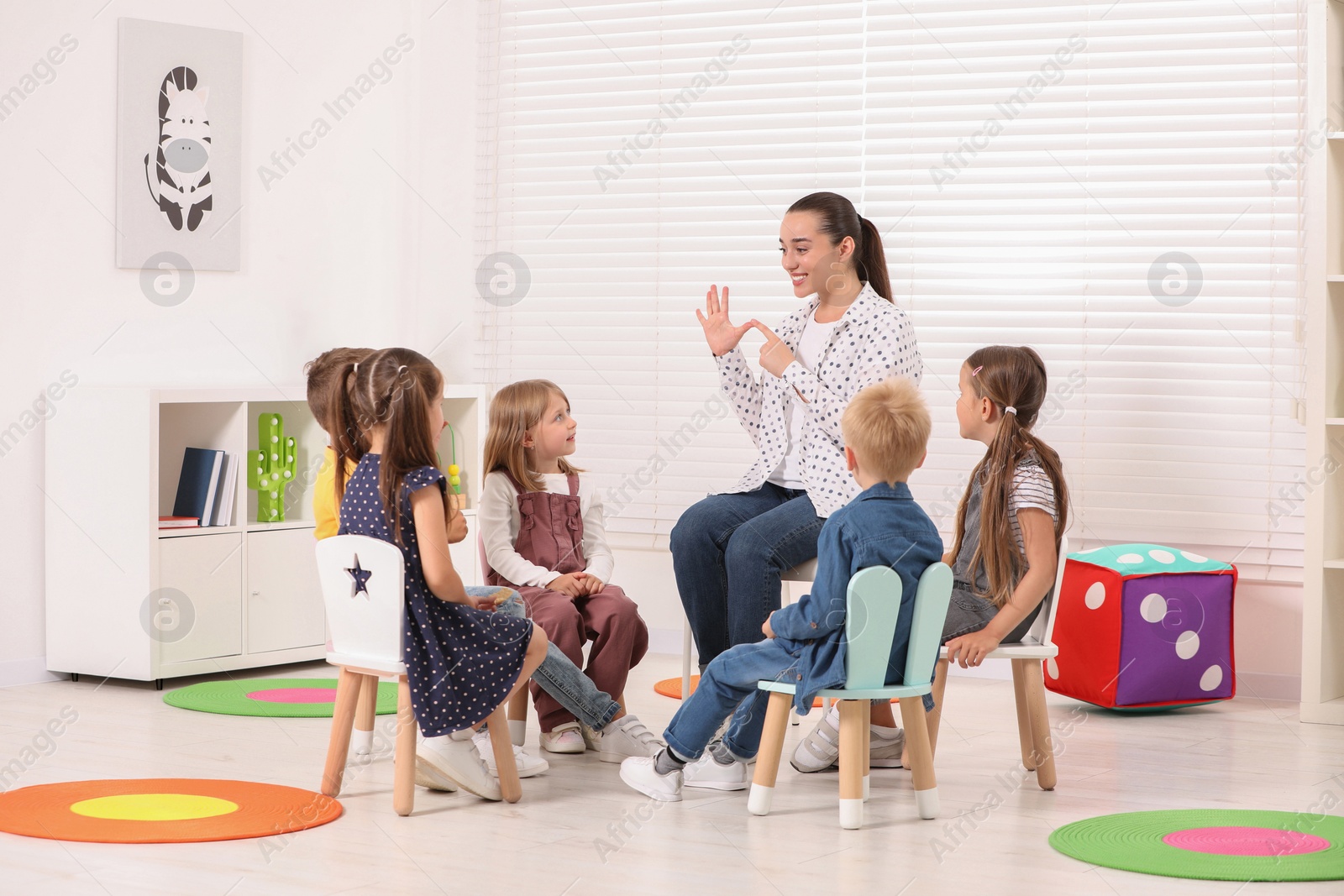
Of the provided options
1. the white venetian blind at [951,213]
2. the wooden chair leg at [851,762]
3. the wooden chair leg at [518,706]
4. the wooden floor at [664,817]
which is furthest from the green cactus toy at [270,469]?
the wooden chair leg at [851,762]

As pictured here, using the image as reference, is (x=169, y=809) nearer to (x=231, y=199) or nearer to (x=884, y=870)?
(x=884, y=870)

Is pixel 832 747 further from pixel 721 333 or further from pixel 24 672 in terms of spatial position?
pixel 24 672

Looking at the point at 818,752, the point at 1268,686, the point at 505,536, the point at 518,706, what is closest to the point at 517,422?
the point at 505,536

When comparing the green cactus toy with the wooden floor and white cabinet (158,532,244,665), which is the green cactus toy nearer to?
white cabinet (158,532,244,665)

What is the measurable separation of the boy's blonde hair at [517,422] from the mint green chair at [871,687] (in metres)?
0.80

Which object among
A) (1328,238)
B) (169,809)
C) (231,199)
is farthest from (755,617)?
(231,199)

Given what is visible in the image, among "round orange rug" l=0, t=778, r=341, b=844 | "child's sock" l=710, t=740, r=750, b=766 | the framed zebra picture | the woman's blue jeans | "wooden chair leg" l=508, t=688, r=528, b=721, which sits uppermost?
the framed zebra picture

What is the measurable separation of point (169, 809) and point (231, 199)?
7.13ft

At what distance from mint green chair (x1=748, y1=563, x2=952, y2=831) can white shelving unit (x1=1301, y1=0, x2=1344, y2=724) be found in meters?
1.38

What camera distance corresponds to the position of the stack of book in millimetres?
3711

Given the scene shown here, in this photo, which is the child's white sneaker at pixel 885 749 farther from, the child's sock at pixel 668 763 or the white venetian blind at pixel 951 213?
the white venetian blind at pixel 951 213

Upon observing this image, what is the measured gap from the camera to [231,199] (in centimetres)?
413

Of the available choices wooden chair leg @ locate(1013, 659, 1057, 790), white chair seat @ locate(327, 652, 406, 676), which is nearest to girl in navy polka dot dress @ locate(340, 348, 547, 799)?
white chair seat @ locate(327, 652, 406, 676)

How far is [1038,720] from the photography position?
2697 millimetres
